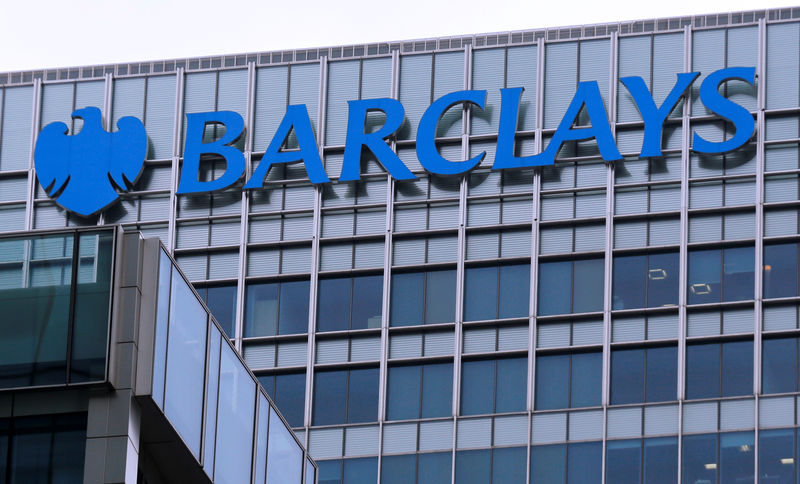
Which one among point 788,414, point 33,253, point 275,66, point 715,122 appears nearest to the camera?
point 33,253

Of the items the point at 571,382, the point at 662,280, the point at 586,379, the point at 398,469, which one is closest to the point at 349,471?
the point at 398,469

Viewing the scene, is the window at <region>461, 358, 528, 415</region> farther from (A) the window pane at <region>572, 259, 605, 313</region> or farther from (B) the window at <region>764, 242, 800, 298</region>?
(B) the window at <region>764, 242, 800, 298</region>

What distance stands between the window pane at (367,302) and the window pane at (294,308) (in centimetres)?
187

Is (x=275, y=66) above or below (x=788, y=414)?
above

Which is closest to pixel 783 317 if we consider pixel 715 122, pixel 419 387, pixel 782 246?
pixel 782 246

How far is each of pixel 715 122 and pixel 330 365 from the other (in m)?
16.6

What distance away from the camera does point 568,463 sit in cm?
7162

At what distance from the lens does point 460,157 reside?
76.5 metres

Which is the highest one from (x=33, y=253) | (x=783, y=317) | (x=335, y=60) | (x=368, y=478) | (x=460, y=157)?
(x=335, y=60)

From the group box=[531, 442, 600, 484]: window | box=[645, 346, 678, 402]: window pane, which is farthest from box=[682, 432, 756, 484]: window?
box=[531, 442, 600, 484]: window

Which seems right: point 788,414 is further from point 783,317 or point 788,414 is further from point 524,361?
point 524,361

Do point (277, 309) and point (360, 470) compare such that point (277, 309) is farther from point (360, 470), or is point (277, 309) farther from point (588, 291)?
point (588, 291)

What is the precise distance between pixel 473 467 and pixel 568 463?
333 centimetres

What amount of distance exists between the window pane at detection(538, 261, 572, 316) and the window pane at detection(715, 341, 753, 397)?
5.94 metres
